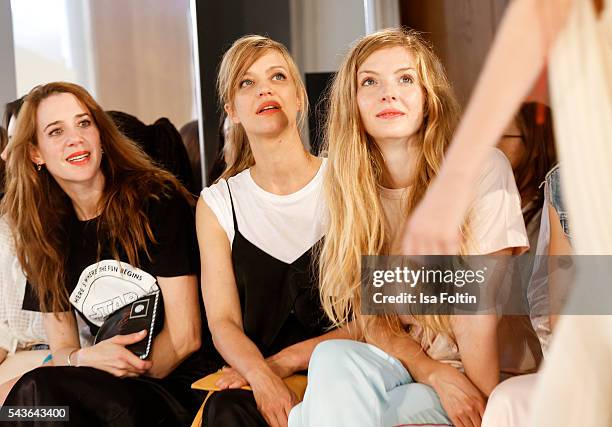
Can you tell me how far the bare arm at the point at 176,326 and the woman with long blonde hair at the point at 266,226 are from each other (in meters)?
0.08

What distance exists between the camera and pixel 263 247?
6.31ft

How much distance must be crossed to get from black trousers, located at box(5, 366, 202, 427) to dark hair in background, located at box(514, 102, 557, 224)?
87 cm

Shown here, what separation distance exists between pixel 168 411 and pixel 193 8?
0.94m

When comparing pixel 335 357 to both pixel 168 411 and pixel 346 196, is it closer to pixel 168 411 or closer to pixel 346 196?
pixel 346 196

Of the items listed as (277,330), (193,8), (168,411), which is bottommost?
(168,411)

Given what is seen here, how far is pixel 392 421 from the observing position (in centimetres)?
157

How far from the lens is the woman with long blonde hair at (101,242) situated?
1960 mm

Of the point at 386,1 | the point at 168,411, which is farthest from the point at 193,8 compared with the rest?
the point at 168,411

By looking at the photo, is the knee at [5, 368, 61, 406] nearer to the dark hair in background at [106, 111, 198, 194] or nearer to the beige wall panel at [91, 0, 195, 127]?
the dark hair in background at [106, 111, 198, 194]

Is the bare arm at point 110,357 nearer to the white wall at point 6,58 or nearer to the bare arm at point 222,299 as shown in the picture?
the bare arm at point 222,299

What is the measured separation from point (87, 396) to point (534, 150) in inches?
39.8

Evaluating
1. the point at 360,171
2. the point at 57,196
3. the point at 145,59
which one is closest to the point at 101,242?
the point at 57,196

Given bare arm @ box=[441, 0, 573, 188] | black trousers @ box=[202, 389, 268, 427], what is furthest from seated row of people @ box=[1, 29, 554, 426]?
bare arm @ box=[441, 0, 573, 188]

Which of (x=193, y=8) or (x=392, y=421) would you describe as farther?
(x=193, y=8)
